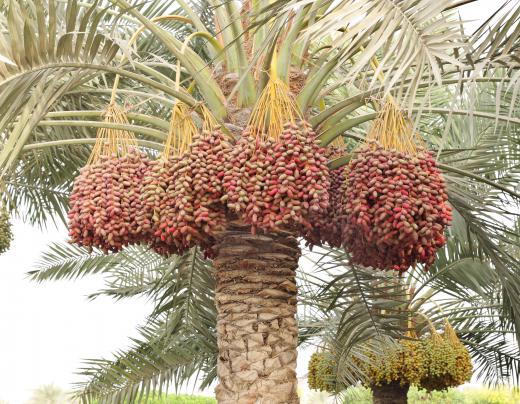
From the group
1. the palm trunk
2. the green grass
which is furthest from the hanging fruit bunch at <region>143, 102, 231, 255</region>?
the green grass

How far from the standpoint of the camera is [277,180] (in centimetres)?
288

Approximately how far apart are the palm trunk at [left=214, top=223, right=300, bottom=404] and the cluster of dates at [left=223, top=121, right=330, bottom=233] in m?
0.52

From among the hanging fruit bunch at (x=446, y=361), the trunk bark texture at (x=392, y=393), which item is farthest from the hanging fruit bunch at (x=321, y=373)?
the hanging fruit bunch at (x=446, y=361)

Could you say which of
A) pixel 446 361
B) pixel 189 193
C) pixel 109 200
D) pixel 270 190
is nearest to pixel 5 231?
pixel 446 361

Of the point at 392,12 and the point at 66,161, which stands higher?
the point at 66,161

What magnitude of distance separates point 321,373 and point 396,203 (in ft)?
16.2

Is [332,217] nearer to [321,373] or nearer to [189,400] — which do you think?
[321,373]

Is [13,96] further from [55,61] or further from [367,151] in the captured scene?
[367,151]

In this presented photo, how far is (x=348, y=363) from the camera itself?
6625 mm

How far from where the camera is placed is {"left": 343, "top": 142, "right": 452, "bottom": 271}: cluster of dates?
2.92 meters

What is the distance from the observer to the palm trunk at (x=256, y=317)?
3.38 m

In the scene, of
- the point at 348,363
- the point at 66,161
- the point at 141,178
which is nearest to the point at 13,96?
the point at 141,178

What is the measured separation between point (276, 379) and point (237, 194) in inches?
35.0

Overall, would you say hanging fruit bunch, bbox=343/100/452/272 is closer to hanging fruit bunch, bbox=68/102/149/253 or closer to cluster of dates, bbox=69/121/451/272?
cluster of dates, bbox=69/121/451/272
